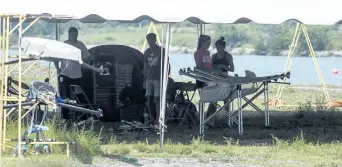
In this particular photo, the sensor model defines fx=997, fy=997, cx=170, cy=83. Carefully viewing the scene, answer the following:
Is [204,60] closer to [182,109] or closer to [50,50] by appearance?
[182,109]

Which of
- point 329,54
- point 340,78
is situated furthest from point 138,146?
point 329,54

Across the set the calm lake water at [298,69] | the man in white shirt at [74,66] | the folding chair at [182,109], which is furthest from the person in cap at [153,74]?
the calm lake water at [298,69]

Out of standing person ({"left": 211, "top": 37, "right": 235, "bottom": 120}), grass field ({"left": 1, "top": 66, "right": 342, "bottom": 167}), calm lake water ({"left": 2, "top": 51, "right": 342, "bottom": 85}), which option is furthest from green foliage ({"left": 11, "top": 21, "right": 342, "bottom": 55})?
grass field ({"left": 1, "top": 66, "right": 342, "bottom": 167})

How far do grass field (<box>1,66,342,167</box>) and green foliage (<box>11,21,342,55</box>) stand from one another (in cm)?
3705

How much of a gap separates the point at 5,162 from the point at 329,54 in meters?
43.2

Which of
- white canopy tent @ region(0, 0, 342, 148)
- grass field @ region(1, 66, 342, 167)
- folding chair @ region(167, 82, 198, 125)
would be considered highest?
white canopy tent @ region(0, 0, 342, 148)

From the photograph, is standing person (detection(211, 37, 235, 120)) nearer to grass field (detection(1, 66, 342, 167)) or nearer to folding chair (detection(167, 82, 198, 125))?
folding chair (detection(167, 82, 198, 125))

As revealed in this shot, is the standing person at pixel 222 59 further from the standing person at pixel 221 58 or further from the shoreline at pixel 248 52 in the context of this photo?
the shoreline at pixel 248 52

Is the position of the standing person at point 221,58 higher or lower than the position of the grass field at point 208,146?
higher

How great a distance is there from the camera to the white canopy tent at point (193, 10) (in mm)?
12961

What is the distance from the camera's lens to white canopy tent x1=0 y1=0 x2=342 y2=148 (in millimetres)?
12961

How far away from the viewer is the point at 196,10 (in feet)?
43.1

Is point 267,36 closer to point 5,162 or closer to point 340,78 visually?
point 340,78

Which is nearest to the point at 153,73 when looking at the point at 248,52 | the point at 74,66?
the point at 74,66
